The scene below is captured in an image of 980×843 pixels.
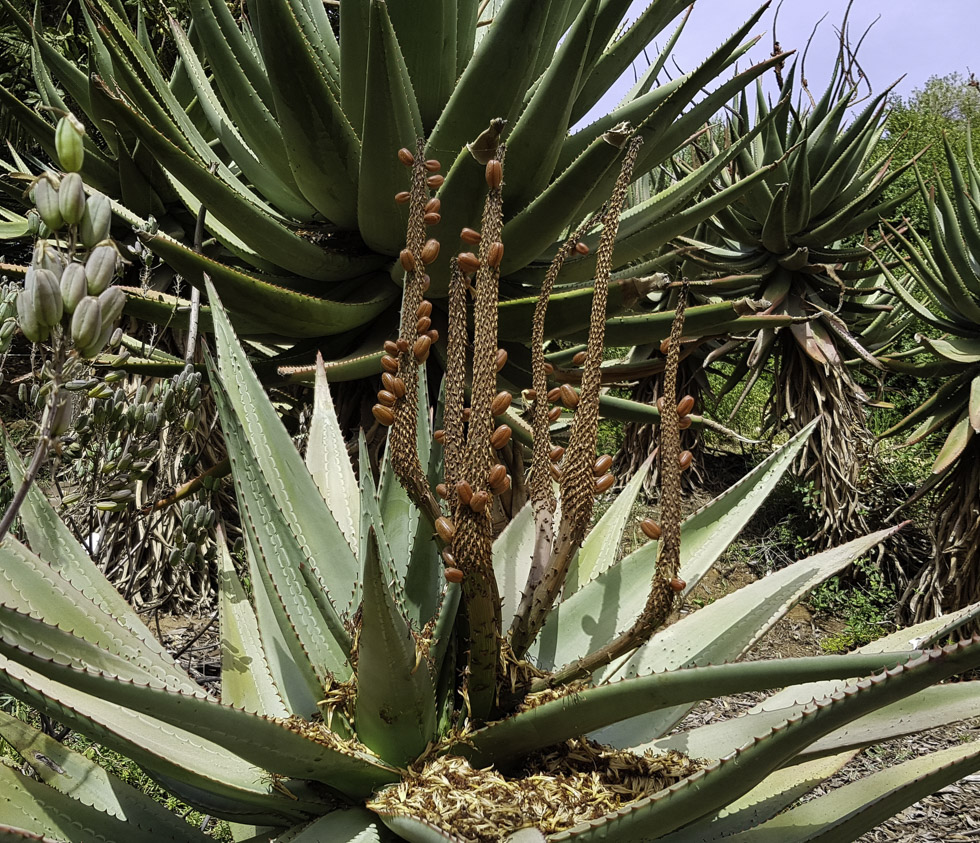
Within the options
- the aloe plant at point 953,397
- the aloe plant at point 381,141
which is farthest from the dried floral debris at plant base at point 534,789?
the aloe plant at point 953,397

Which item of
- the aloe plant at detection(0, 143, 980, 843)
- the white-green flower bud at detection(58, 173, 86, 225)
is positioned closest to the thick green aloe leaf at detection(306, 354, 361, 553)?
the aloe plant at detection(0, 143, 980, 843)

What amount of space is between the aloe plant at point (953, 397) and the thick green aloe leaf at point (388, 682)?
13.7 ft

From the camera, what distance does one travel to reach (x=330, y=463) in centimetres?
167

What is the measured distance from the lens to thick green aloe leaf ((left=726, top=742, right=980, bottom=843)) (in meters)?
1.01

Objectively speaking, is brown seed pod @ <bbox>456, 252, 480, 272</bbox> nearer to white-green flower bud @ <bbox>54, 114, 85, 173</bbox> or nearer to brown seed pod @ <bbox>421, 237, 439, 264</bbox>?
A: brown seed pod @ <bbox>421, 237, 439, 264</bbox>

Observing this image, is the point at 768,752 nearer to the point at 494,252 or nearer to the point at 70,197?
the point at 494,252

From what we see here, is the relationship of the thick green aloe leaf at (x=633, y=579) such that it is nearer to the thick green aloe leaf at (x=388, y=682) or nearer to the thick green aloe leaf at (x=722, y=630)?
the thick green aloe leaf at (x=722, y=630)

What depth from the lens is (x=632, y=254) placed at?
2.26 m

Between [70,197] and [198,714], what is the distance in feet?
2.02

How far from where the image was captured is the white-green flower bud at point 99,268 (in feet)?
3.07

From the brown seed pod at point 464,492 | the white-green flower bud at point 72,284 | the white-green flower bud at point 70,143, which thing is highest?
the white-green flower bud at point 70,143

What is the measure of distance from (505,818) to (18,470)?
1.04m

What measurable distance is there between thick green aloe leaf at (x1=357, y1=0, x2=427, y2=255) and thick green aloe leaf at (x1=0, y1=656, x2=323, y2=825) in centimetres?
117

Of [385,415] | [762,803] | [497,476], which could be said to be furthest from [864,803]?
[385,415]
